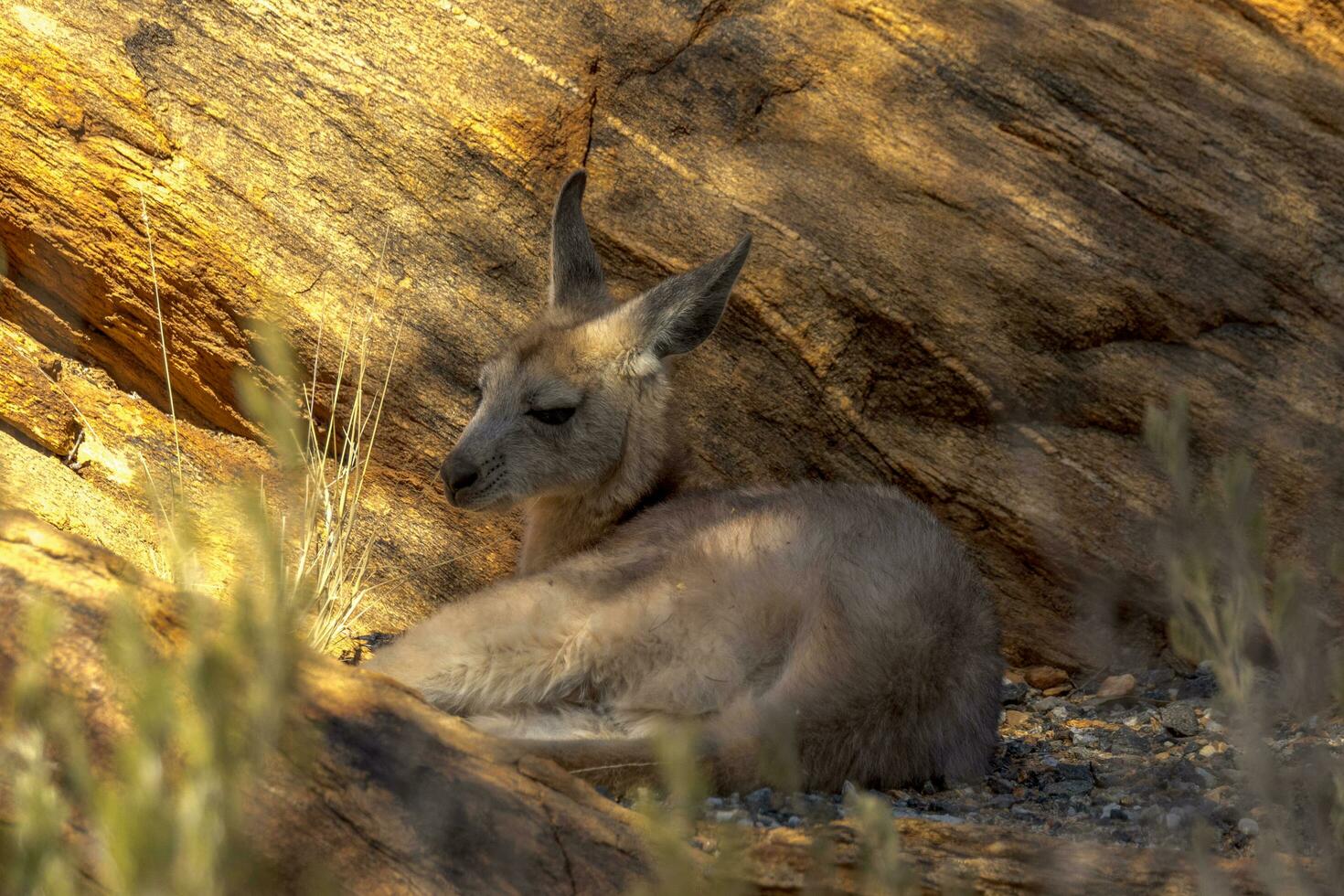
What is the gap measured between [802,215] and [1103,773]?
296 centimetres

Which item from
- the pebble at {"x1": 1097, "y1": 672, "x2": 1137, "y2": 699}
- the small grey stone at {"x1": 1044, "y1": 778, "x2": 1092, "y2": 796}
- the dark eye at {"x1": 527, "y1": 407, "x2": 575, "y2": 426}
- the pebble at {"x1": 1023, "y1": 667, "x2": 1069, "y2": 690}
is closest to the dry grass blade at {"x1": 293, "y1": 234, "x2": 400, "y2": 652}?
the dark eye at {"x1": 527, "y1": 407, "x2": 575, "y2": 426}

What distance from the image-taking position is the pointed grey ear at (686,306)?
541cm

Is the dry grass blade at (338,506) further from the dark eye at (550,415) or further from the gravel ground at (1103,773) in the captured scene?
the gravel ground at (1103,773)

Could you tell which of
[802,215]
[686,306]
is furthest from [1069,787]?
[802,215]

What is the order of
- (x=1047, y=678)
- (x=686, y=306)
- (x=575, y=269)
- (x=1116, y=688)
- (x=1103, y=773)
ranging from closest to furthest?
1. (x=1103, y=773)
2. (x=686, y=306)
3. (x=1116, y=688)
4. (x=575, y=269)
5. (x=1047, y=678)

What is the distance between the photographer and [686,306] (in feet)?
18.3

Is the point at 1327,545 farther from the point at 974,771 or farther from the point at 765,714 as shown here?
the point at 765,714

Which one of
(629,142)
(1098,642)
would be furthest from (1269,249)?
(629,142)

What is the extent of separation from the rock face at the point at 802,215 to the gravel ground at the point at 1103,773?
0.45 meters

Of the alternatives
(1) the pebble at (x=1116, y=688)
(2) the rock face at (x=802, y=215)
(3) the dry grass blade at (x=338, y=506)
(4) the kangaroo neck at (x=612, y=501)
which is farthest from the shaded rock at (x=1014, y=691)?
(3) the dry grass blade at (x=338, y=506)

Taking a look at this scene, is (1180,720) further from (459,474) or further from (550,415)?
(459,474)

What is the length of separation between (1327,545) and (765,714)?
345cm

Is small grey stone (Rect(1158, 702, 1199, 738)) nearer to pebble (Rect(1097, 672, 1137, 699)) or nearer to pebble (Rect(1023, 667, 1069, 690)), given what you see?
pebble (Rect(1097, 672, 1137, 699))

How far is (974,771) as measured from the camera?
4305 mm
